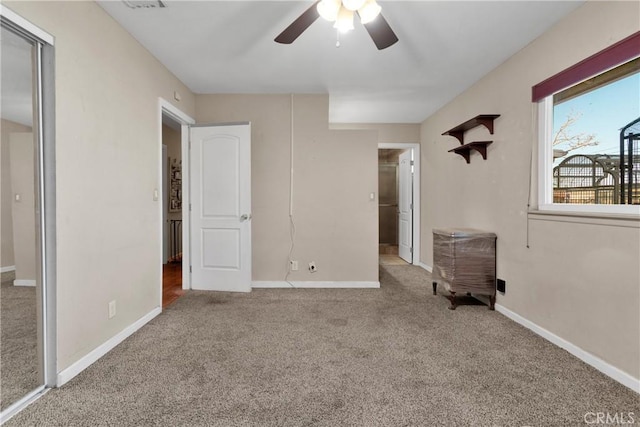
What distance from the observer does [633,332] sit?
175 cm

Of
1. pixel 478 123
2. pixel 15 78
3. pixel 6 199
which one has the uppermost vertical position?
pixel 478 123

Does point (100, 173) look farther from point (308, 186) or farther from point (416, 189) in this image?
point (416, 189)

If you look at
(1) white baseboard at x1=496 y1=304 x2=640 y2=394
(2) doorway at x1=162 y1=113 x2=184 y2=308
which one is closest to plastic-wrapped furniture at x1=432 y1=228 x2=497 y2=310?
A: (1) white baseboard at x1=496 y1=304 x2=640 y2=394

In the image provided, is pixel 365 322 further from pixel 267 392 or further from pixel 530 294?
pixel 530 294

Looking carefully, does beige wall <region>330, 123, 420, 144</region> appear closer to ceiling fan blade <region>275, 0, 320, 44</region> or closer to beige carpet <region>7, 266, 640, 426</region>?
beige carpet <region>7, 266, 640, 426</region>

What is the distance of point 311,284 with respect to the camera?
3.93m

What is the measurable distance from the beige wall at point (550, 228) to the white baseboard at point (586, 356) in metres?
0.03

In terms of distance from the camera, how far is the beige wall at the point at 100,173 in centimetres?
183

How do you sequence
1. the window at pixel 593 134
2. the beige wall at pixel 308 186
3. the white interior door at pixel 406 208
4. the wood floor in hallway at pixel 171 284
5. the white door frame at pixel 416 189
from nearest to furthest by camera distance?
the window at pixel 593 134 → the wood floor in hallway at pixel 171 284 → the beige wall at pixel 308 186 → the white door frame at pixel 416 189 → the white interior door at pixel 406 208

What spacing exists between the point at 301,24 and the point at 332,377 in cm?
216

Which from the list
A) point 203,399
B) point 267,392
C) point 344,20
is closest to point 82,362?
point 203,399

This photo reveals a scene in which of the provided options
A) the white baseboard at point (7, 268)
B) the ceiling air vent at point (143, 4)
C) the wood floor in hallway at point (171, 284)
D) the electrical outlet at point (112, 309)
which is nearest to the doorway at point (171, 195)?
the wood floor in hallway at point (171, 284)

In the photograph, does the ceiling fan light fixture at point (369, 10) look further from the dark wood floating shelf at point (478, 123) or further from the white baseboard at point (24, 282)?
the white baseboard at point (24, 282)

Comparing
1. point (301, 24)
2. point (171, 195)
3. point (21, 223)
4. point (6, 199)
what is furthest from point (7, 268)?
point (171, 195)
